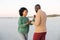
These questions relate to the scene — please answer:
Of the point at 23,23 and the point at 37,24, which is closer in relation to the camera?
the point at 37,24

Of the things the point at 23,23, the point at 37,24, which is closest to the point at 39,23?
the point at 37,24

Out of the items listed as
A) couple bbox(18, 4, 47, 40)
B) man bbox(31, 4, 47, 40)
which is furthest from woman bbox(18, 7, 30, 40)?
man bbox(31, 4, 47, 40)

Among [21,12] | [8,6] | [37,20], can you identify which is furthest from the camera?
[8,6]

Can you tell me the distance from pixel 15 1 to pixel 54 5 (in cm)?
129

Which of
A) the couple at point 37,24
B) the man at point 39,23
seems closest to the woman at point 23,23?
the couple at point 37,24

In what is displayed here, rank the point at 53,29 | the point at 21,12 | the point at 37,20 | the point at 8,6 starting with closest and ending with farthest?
1. the point at 37,20
2. the point at 21,12
3. the point at 53,29
4. the point at 8,6

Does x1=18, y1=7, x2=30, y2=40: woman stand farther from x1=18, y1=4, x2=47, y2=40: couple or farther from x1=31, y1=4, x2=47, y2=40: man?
x1=31, y1=4, x2=47, y2=40: man

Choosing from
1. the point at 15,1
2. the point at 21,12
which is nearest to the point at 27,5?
the point at 15,1

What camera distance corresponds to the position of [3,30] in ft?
21.1

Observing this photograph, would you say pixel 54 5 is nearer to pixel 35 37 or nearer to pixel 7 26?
pixel 7 26

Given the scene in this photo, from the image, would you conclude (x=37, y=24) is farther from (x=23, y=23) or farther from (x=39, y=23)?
(x=23, y=23)

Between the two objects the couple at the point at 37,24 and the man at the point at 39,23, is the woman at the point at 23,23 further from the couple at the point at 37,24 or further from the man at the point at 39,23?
the man at the point at 39,23

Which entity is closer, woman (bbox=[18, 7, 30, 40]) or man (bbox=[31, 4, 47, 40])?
man (bbox=[31, 4, 47, 40])

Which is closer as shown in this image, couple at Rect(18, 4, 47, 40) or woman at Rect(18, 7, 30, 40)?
couple at Rect(18, 4, 47, 40)
